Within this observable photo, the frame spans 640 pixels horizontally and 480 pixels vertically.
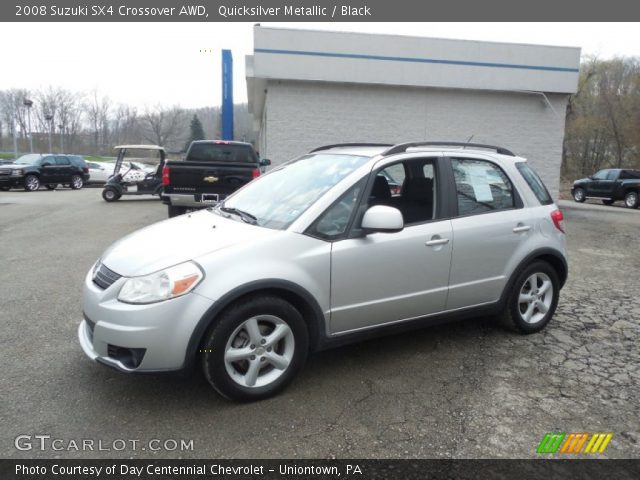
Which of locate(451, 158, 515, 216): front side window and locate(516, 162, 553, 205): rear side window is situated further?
locate(516, 162, 553, 205): rear side window

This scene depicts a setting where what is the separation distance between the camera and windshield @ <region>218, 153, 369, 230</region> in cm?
352

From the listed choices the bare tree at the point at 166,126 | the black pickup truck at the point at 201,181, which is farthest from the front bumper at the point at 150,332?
the bare tree at the point at 166,126

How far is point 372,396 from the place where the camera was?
3.30m

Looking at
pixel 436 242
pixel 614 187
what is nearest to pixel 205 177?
pixel 436 242

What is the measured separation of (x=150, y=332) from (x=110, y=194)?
1537 cm

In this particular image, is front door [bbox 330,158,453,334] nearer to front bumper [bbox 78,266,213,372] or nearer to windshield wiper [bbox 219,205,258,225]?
windshield wiper [bbox 219,205,258,225]

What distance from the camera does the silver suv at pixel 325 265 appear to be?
2922 mm

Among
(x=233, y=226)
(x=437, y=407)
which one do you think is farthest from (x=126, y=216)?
(x=437, y=407)

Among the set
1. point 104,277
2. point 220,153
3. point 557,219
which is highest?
point 220,153

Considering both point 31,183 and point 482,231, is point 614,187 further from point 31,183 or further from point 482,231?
point 31,183

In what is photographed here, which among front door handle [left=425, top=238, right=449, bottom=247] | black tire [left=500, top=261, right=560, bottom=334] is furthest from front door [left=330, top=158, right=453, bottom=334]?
black tire [left=500, top=261, right=560, bottom=334]

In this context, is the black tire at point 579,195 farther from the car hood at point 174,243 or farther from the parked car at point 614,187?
the car hood at point 174,243

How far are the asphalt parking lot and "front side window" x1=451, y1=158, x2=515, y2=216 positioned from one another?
1.26m

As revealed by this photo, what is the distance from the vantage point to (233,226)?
3.46 m
